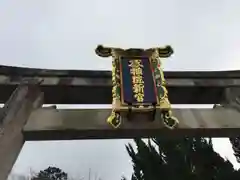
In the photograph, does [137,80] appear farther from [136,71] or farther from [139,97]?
[139,97]

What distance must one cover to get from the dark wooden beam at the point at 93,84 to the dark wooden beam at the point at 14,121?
0.25m

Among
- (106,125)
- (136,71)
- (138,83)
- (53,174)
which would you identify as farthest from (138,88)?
(53,174)

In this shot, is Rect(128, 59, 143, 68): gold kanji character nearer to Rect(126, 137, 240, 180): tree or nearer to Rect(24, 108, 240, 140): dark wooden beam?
Rect(24, 108, 240, 140): dark wooden beam

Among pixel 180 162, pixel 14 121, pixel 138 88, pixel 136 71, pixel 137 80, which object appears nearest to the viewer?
pixel 14 121

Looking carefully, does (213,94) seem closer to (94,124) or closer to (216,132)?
(216,132)

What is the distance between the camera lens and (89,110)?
453 cm

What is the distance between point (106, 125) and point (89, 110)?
40 centimetres

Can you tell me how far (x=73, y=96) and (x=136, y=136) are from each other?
1.11 metres

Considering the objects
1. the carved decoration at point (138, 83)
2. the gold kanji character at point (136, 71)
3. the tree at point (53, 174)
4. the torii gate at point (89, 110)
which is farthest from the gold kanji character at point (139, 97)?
the tree at point (53, 174)

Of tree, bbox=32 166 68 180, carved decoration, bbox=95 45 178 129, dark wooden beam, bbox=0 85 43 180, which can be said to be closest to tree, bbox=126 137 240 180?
carved decoration, bbox=95 45 178 129

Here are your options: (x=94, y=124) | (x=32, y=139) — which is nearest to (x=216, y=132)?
(x=94, y=124)

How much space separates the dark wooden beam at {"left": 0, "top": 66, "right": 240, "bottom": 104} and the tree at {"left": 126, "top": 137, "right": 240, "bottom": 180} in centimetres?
319

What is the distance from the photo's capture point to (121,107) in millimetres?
4215

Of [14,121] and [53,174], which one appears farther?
[53,174]
